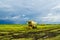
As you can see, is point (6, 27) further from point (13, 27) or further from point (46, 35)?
point (46, 35)

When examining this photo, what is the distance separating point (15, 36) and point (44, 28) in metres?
1.05

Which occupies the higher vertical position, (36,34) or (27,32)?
(27,32)

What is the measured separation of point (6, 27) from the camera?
21.9 feet

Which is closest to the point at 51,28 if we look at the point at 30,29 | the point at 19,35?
the point at 30,29

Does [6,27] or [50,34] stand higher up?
[6,27]

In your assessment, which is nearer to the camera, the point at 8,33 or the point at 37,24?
the point at 8,33

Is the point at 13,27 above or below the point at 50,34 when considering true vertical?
above

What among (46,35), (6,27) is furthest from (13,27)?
(46,35)

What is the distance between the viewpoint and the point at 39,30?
6.73 metres

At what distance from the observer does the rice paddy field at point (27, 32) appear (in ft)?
21.4

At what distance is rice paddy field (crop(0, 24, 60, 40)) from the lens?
6516 millimetres

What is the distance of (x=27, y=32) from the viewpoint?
260 inches

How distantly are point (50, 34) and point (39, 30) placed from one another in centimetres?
42

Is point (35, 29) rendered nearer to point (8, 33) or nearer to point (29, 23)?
point (29, 23)
